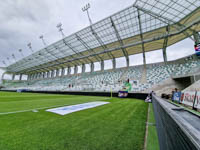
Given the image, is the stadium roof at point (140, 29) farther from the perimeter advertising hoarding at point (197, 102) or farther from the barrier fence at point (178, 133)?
the barrier fence at point (178, 133)

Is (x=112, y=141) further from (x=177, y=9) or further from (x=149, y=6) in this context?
(x=177, y=9)

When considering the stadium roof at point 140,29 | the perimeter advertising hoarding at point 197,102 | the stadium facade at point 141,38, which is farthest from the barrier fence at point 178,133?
the stadium roof at point 140,29

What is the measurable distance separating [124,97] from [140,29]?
15152mm

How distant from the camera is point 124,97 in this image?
52.6 ft

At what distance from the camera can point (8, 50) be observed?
2031 inches

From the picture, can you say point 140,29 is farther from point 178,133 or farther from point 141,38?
point 178,133

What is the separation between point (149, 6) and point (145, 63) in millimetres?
15502

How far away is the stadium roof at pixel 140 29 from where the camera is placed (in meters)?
15.8

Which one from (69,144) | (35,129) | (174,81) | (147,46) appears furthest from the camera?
(147,46)

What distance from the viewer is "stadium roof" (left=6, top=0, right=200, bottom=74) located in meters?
15.8

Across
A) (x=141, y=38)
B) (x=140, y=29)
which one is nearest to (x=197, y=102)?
(x=140, y=29)

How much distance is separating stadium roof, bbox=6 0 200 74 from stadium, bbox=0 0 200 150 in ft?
0.47

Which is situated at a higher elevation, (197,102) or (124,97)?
(197,102)

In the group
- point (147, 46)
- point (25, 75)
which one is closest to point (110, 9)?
point (147, 46)
